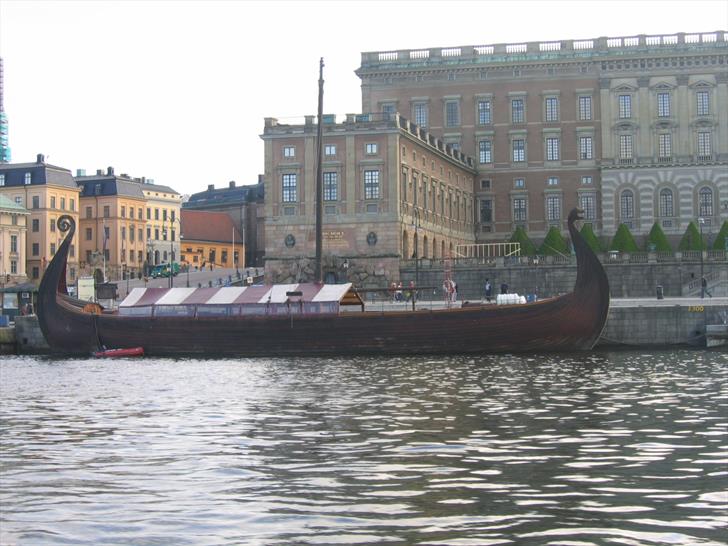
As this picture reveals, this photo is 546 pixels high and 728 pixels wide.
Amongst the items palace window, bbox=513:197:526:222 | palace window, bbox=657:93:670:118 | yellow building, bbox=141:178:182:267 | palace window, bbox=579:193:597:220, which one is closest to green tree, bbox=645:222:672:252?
palace window, bbox=579:193:597:220

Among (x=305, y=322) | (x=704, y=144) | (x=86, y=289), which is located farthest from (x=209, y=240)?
(x=305, y=322)

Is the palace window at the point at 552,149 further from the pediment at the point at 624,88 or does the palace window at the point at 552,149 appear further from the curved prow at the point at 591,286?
the curved prow at the point at 591,286

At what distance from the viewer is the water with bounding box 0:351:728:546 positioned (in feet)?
48.5

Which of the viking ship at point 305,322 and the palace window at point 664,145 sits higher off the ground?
the palace window at point 664,145

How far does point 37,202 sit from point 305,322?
82465 millimetres

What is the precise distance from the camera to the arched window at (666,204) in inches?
4060

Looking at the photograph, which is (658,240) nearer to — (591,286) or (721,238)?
(721,238)

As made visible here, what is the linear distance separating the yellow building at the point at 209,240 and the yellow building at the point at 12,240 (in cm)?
2959

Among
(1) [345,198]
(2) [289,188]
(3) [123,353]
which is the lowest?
(3) [123,353]

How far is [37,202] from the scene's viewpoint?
131 m

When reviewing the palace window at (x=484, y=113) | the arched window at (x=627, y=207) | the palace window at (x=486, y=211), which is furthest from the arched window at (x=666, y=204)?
the palace window at (x=484, y=113)

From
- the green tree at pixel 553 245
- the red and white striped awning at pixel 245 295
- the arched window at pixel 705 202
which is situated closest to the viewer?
the red and white striped awning at pixel 245 295

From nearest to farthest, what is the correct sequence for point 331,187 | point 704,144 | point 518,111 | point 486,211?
1. point 331,187
2. point 704,144
3. point 518,111
4. point 486,211

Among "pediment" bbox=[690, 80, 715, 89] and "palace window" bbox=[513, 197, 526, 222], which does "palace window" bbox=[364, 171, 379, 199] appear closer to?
"palace window" bbox=[513, 197, 526, 222]
